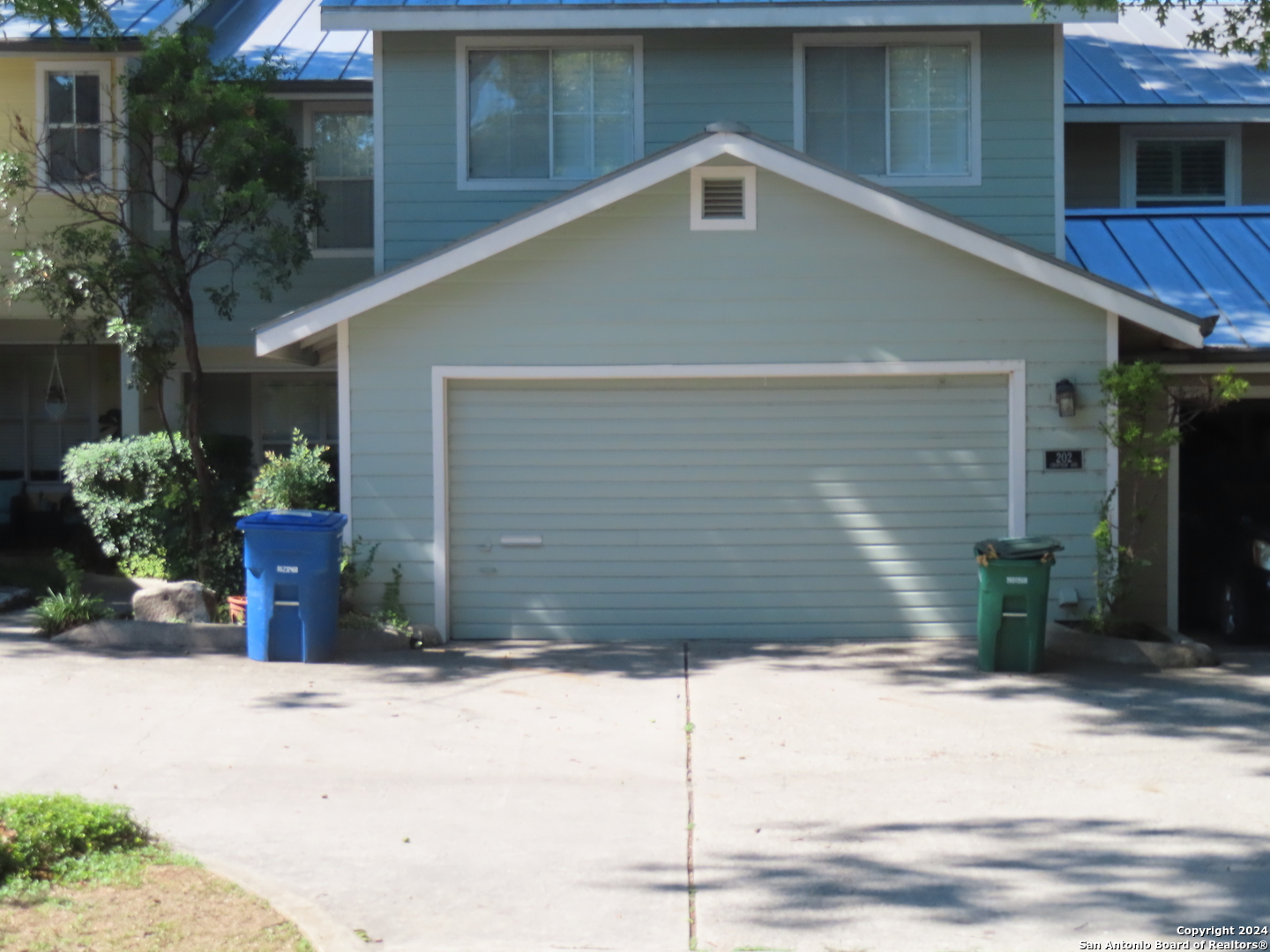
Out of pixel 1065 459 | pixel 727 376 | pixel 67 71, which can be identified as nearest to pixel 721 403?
pixel 727 376

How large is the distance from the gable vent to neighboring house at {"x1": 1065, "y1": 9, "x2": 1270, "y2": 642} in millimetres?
4037

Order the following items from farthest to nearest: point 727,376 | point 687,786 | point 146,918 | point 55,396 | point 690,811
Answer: point 55,396 → point 727,376 → point 687,786 → point 690,811 → point 146,918

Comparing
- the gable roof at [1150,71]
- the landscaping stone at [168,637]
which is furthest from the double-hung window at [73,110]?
the gable roof at [1150,71]

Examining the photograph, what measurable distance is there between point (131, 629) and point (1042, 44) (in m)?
10.6

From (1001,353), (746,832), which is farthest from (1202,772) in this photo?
(1001,353)

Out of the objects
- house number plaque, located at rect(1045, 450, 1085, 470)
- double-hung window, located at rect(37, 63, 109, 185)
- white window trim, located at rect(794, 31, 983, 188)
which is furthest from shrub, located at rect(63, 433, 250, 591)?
house number plaque, located at rect(1045, 450, 1085, 470)

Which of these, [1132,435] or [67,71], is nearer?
[1132,435]

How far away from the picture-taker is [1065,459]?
11586mm

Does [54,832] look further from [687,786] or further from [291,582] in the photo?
[291,582]

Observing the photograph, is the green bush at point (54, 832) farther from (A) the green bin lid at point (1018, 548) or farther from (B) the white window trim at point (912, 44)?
(B) the white window trim at point (912, 44)

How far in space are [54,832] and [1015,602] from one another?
7.30 metres

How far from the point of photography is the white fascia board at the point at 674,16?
13.1 meters

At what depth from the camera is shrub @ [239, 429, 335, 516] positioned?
472 inches

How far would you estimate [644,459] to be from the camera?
1189 cm
